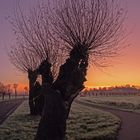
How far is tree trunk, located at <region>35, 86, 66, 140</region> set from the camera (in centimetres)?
1741

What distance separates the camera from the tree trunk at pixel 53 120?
17.4 metres

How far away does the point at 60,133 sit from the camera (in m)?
17.5

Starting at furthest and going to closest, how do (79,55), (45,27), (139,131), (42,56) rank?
1. (42,56)
2. (45,27)
3. (139,131)
4. (79,55)

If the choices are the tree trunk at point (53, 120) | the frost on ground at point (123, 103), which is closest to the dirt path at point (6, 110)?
the frost on ground at point (123, 103)

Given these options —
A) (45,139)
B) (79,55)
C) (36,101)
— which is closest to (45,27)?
(79,55)

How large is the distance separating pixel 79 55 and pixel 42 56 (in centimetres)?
989

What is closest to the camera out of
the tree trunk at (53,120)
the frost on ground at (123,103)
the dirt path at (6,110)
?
the tree trunk at (53,120)

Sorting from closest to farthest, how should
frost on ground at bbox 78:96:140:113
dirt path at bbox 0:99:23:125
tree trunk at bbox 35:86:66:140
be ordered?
tree trunk at bbox 35:86:66:140, dirt path at bbox 0:99:23:125, frost on ground at bbox 78:96:140:113

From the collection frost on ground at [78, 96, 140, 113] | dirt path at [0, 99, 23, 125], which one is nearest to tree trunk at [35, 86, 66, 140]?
dirt path at [0, 99, 23, 125]

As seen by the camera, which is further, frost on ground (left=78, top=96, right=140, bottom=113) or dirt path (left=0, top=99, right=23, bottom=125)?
frost on ground (left=78, top=96, right=140, bottom=113)

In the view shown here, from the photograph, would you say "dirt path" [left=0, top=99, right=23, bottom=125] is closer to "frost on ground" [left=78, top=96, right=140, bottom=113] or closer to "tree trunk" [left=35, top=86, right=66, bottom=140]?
"frost on ground" [left=78, top=96, right=140, bottom=113]

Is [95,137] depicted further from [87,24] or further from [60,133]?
[87,24]

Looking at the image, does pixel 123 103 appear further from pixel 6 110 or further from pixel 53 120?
pixel 53 120

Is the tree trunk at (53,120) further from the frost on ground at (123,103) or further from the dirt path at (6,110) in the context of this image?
the frost on ground at (123,103)
